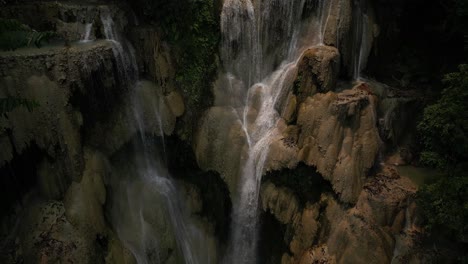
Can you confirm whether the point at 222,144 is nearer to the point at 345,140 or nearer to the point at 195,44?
the point at 195,44

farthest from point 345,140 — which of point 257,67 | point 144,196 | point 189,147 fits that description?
point 144,196

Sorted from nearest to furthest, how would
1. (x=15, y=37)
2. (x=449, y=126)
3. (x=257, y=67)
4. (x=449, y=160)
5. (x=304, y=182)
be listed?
(x=15, y=37) < (x=449, y=126) < (x=449, y=160) < (x=304, y=182) < (x=257, y=67)

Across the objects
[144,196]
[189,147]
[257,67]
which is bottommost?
[144,196]

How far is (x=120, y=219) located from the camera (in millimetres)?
13539

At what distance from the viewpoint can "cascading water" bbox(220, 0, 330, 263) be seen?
46.7 ft

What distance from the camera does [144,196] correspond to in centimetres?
1402

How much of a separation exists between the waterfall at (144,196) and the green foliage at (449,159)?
8147mm

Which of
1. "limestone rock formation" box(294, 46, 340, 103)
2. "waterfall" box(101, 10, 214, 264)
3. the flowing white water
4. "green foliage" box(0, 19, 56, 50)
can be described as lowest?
"waterfall" box(101, 10, 214, 264)

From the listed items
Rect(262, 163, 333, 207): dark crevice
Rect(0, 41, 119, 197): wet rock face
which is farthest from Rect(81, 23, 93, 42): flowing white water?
Rect(262, 163, 333, 207): dark crevice

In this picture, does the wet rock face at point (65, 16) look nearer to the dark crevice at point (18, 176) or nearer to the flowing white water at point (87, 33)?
the flowing white water at point (87, 33)

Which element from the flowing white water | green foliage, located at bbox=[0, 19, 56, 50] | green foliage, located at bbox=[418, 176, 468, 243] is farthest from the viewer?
the flowing white water

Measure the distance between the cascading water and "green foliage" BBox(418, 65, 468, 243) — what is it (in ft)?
16.3

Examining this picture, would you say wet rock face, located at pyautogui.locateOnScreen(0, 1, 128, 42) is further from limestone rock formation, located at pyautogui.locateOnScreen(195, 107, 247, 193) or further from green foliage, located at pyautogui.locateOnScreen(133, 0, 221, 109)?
limestone rock formation, located at pyautogui.locateOnScreen(195, 107, 247, 193)

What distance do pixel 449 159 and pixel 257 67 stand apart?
780cm
